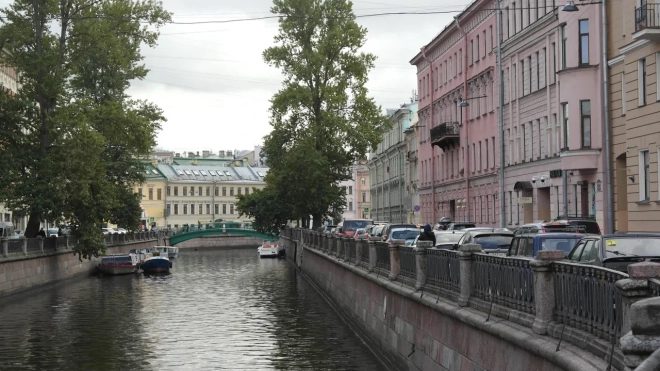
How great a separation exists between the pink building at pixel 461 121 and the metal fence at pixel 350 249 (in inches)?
825

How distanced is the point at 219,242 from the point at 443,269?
110 m

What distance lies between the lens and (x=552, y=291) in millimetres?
11547

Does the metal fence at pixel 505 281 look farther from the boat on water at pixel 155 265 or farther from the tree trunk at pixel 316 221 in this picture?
the tree trunk at pixel 316 221

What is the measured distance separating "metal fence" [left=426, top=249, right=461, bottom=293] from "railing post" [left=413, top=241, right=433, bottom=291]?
0.13 m

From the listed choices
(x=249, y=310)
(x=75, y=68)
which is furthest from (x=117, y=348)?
(x=75, y=68)

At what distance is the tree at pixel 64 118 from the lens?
4834 cm

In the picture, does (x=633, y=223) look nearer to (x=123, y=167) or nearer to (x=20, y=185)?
(x=20, y=185)

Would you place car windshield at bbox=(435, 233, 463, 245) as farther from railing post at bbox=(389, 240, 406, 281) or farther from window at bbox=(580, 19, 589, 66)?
window at bbox=(580, 19, 589, 66)

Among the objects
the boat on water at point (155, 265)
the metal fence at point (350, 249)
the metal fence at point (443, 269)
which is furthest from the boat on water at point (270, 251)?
the metal fence at point (443, 269)

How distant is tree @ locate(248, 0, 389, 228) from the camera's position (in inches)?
2650

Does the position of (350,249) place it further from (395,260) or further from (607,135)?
(607,135)

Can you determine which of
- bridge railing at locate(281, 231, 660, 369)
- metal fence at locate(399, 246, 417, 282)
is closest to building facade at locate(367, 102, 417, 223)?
metal fence at locate(399, 246, 417, 282)

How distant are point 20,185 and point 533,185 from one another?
23.0 metres

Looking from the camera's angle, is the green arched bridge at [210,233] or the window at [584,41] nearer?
the window at [584,41]
